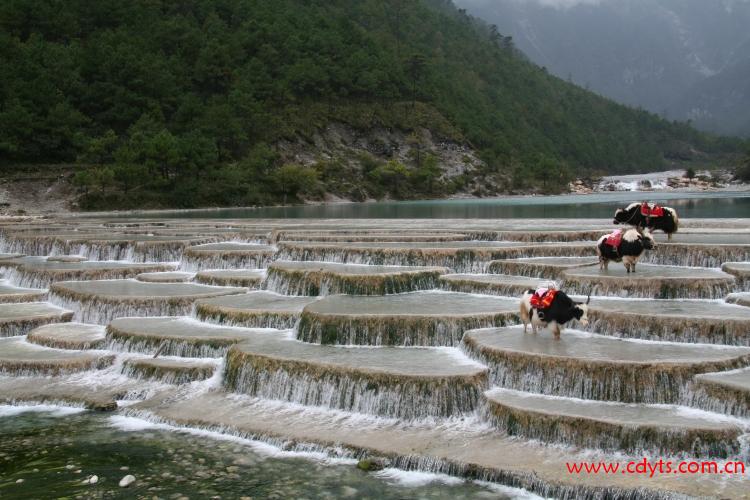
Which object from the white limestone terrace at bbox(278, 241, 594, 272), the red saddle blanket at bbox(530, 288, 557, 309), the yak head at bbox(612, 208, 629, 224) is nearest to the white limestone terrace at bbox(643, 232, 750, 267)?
the yak head at bbox(612, 208, 629, 224)

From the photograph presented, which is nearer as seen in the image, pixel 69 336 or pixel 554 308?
pixel 554 308

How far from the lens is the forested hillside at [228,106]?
6669 centimetres

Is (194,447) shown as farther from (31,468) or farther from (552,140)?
(552,140)

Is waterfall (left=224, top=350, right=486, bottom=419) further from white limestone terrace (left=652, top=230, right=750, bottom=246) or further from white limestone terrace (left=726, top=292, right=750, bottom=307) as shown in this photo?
white limestone terrace (left=652, top=230, right=750, bottom=246)

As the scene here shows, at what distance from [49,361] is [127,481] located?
6.29m

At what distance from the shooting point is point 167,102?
270 feet

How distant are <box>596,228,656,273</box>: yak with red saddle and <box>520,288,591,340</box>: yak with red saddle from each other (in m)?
4.71

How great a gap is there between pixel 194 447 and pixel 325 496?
2.77 metres

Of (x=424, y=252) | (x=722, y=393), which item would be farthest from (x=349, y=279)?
(x=722, y=393)

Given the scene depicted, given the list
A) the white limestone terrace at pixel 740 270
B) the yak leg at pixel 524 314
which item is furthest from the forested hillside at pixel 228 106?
the yak leg at pixel 524 314

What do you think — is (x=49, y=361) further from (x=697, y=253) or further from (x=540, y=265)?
(x=697, y=253)

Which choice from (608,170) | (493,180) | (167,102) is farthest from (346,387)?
(608,170)

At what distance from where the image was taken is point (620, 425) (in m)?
9.73

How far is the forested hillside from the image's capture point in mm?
66688
